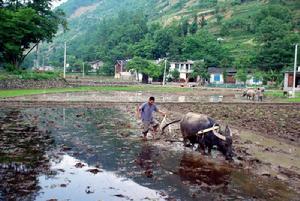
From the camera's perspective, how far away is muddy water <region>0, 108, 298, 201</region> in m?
9.05

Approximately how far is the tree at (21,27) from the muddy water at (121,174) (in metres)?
40.9

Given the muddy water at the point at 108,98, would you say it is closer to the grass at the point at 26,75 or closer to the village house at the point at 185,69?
the grass at the point at 26,75

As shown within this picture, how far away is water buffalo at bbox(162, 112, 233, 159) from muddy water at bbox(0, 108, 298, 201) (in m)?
0.42

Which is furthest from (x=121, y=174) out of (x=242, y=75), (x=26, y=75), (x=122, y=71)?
(x=122, y=71)

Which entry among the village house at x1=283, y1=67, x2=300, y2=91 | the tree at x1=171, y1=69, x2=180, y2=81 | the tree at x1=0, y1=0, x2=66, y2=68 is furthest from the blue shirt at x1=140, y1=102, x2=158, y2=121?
the tree at x1=171, y1=69, x2=180, y2=81

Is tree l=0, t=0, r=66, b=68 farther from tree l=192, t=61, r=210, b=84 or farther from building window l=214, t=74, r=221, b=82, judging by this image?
building window l=214, t=74, r=221, b=82

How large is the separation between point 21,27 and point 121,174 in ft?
163

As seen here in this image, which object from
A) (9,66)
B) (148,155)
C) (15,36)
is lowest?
(148,155)

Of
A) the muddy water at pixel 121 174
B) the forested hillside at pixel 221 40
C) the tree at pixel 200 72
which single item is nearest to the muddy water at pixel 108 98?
the muddy water at pixel 121 174

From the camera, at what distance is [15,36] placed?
54.5 m

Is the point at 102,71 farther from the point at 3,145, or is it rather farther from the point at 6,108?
the point at 3,145

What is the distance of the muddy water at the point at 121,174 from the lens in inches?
356

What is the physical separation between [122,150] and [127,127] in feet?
19.7

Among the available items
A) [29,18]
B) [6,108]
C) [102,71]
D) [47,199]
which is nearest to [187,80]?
[102,71]
